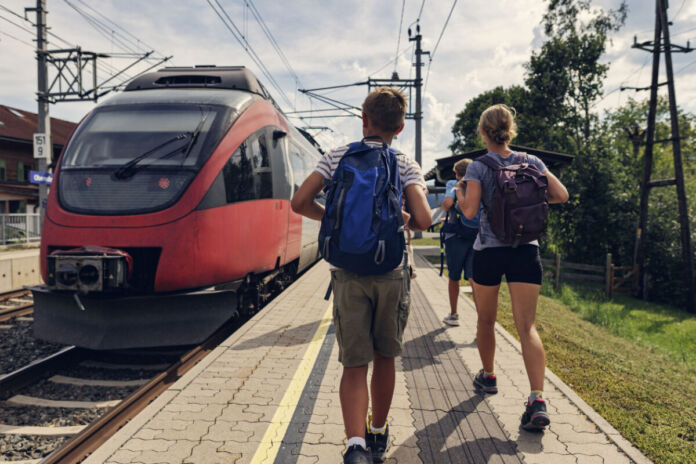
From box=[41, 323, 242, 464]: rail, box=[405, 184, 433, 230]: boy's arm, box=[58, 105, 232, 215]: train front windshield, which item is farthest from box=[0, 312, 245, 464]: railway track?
box=[405, 184, 433, 230]: boy's arm

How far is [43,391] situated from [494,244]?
14.3ft

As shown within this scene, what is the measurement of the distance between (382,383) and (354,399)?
8.6 inches

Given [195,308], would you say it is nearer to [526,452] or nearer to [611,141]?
[526,452]

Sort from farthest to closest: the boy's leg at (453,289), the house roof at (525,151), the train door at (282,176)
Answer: the house roof at (525,151), the train door at (282,176), the boy's leg at (453,289)

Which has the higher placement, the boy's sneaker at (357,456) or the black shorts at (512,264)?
the black shorts at (512,264)

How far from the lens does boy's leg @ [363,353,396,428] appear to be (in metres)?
2.46

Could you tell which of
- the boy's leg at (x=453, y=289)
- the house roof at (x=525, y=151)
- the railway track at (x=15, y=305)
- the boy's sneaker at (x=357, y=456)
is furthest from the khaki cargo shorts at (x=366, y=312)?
the railway track at (x=15, y=305)

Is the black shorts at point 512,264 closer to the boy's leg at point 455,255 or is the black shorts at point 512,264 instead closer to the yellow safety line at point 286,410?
the yellow safety line at point 286,410

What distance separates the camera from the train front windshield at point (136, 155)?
511 centimetres

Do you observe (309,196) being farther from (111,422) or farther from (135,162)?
Answer: (135,162)

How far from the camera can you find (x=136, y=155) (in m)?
5.44

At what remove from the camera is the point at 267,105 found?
22.7 feet

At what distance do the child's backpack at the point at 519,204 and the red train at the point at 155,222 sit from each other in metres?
3.27

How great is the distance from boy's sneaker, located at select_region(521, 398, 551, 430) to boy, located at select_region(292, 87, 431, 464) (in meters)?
1.12
